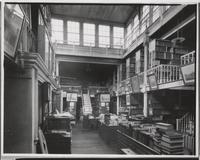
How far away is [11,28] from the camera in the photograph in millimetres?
2592

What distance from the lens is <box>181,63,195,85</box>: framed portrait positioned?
11.8ft

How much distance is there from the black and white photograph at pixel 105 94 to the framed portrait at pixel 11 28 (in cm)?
1

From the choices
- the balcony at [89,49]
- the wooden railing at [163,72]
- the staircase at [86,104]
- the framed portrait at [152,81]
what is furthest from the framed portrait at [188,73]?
the staircase at [86,104]

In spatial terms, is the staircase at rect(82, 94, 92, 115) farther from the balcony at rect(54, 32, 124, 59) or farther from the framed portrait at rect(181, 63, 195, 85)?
the framed portrait at rect(181, 63, 195, 85)

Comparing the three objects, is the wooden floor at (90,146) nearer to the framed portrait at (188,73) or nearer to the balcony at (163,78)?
the framed portrait at (188,73)

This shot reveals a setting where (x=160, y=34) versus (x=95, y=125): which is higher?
(x=160, y=34)

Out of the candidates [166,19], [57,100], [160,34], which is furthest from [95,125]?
[166,19]

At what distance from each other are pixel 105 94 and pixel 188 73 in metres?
8.93

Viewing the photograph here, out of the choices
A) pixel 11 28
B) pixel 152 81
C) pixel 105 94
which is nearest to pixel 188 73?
pixel 152 81

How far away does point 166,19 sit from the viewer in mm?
6789

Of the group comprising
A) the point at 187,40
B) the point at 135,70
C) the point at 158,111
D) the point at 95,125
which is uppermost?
the point at 187,40

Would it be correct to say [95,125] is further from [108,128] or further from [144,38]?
[144,38]

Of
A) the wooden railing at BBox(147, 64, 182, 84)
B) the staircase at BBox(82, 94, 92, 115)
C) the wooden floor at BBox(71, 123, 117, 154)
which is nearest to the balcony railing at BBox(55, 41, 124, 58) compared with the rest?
the staircase at BBox(82, 94, 92, 115)

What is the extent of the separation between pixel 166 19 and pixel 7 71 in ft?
19.8
